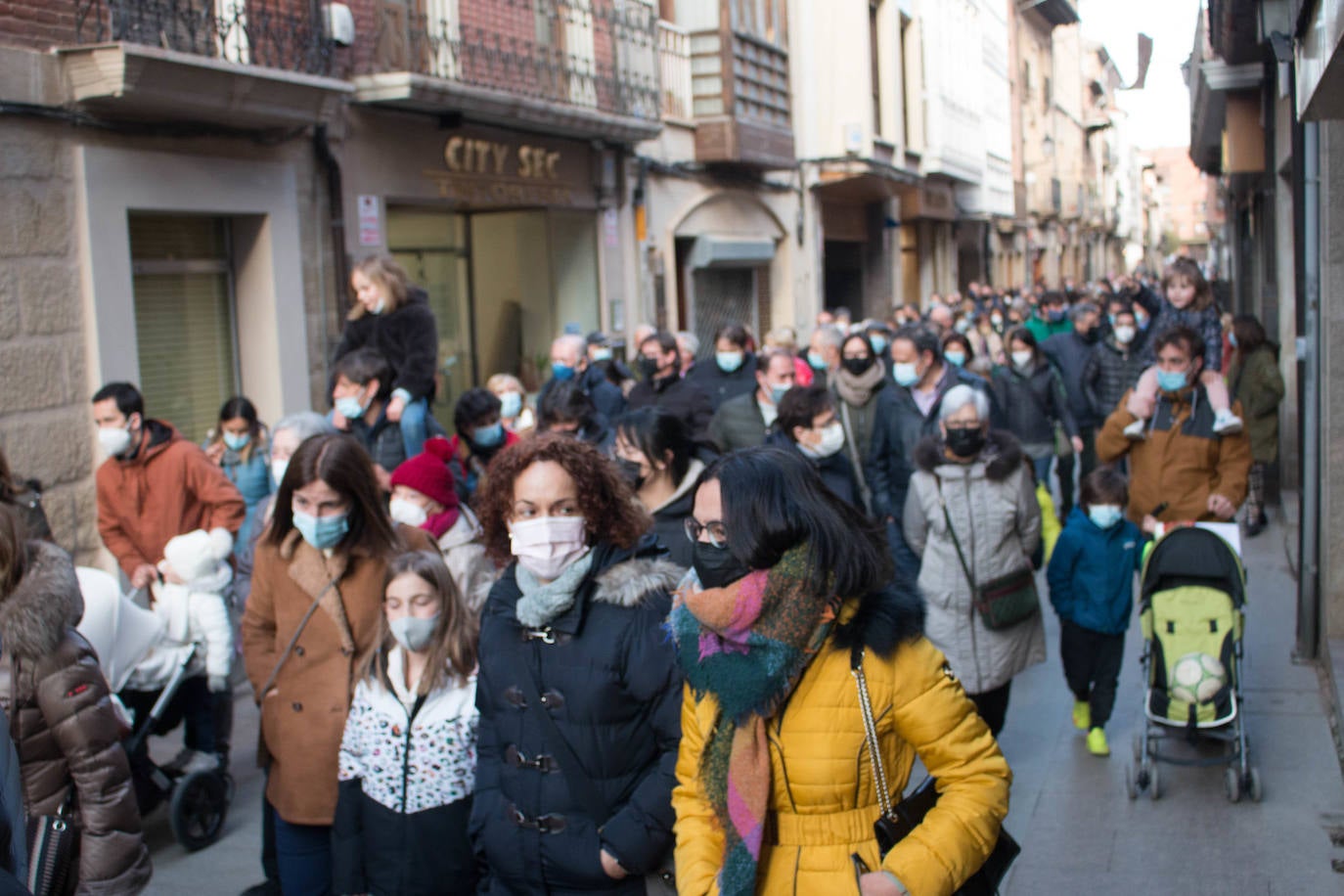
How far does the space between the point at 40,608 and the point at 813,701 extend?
2126mm

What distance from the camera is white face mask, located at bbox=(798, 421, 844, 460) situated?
6.59m

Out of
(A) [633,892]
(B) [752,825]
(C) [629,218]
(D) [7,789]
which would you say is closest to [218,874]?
(A) [633,892]

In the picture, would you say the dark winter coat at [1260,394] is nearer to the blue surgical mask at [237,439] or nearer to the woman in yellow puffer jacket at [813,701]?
the blue surgical mask at [237,439]

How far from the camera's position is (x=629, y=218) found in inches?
662

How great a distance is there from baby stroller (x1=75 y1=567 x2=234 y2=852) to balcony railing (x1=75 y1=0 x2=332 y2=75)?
4883 mm

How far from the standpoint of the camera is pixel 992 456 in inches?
230

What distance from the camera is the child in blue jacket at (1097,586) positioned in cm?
641

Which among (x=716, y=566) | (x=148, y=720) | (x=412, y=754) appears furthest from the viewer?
(x=148, y=720)

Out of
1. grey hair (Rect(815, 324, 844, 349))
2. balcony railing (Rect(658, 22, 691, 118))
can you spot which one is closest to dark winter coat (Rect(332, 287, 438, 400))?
grey hair (Rect(815, 324, 844, 349))

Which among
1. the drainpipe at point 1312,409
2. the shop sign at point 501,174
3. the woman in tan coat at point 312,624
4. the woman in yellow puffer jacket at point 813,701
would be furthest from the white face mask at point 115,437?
the shop sign at point 501,174

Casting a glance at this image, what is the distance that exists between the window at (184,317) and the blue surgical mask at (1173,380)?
22.1 ft

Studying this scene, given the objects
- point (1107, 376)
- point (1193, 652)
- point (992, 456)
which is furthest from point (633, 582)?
point (1107, 376)

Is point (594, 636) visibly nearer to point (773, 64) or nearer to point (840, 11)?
point (773, 64)

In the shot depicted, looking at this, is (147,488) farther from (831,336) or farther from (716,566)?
(831,336)
